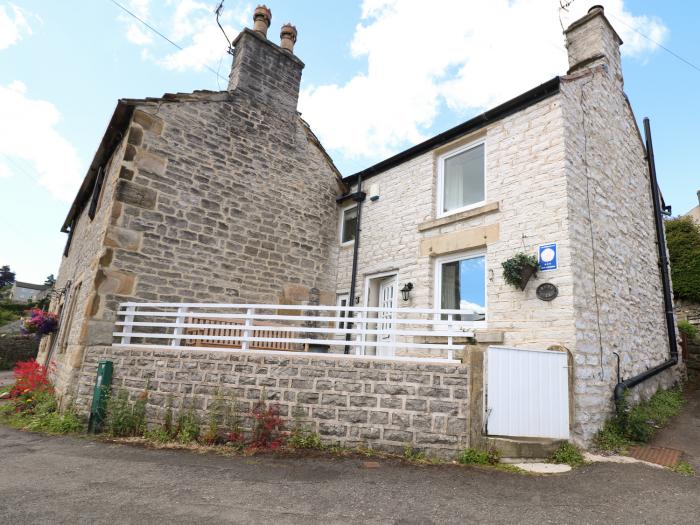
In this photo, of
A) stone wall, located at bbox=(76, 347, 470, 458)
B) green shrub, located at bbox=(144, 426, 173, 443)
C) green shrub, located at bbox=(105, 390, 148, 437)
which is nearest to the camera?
stone wall, located at bbox=(76, 347, 470, 458)

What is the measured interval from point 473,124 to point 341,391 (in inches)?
227

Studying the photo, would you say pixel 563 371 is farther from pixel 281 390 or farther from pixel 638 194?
pixel 638 194

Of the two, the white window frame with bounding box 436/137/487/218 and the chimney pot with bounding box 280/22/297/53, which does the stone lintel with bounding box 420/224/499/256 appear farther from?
the chimney pot with bounding box 280/22/297/53

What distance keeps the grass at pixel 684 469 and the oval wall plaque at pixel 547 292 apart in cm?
235

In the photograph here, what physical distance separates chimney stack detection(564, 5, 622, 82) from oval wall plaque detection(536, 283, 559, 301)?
490cm

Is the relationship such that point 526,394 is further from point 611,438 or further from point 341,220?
point 341,220

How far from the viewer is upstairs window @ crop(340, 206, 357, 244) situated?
10.7m

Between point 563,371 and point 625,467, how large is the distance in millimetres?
1181

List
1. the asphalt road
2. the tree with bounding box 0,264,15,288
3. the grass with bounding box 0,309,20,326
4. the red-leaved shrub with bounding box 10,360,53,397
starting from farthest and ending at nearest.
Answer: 1. the tree with bounding box 0,264,15,288
2. the grass with bounding box 0,309,20,326
3. the red-leaved shrub with bounding box 10,360,53,397
4. the asphalt road

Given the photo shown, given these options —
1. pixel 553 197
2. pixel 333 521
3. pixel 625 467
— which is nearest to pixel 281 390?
pixel 333 521

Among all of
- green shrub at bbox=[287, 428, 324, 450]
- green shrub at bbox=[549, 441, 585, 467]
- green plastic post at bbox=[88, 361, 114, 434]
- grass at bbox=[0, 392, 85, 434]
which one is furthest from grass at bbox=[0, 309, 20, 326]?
green shrub at bbox=[549, 441, 585, 467]

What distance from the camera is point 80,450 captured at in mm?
5184

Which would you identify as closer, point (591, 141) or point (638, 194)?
point (591, 141)

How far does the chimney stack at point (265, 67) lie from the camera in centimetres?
980
